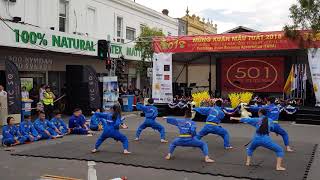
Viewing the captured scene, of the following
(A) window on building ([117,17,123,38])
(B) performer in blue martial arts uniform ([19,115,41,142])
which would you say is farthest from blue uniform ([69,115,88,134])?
(A) window on building ([117,17,123,38])

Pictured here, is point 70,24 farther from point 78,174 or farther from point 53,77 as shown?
point 78,174

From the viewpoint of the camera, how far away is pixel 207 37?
68.7 feet

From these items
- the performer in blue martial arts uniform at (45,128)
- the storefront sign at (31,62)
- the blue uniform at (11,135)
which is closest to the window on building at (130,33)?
the storefront sign at (31,62)

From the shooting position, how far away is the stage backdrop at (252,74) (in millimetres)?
24203

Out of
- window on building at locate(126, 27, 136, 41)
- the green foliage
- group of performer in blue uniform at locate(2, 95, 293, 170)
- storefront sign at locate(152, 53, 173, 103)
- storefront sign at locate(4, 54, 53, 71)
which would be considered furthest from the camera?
A: window on building at locate(126, 27, 136, 41)

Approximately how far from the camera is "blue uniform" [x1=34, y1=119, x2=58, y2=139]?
1354 centimetres

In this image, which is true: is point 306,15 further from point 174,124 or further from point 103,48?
point 103,48

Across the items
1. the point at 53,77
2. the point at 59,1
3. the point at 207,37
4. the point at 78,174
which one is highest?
the point at 59,1

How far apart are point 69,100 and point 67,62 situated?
2.26 metres

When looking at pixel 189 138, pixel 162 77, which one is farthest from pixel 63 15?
pixel 189 138

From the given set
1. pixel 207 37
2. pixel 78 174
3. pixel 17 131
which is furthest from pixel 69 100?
pixel 78 174

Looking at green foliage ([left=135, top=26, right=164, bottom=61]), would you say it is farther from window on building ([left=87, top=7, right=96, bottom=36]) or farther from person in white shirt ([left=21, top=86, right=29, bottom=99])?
person in white shirt ([left=21, top=86, right=29, bottom=99])

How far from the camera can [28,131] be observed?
13.2 m

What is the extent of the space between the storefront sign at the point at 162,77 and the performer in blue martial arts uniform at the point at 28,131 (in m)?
9.23
